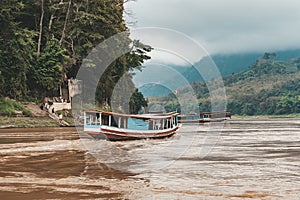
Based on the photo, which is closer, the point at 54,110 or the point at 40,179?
the point at 40,179

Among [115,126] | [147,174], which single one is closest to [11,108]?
[115,126]

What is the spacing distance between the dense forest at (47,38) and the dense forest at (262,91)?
94.7ft

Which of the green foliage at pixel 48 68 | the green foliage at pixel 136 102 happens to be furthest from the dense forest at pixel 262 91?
the green foliage at pixel 48 68

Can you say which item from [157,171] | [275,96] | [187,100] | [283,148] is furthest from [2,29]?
[275,96]

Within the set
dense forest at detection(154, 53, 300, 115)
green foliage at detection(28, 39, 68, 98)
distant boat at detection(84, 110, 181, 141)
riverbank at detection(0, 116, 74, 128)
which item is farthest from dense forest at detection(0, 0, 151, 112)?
dense forest at detection(154, 53, 300, 115)

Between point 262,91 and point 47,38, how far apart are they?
80.3m

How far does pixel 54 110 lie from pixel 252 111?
232 ft

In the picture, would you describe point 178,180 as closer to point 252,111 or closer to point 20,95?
point 20,95

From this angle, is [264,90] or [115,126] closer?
[115,126]

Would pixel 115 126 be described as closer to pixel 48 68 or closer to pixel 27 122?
pixel 27 122

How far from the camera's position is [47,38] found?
36.9 meters

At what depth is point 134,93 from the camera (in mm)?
53500

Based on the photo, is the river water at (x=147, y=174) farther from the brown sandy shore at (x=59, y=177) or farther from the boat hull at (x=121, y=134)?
the boat hull at (x=121, y=134)

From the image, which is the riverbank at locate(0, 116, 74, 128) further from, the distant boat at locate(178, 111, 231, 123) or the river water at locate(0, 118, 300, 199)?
the distant boat at locate(178, 111, 231, 123)
